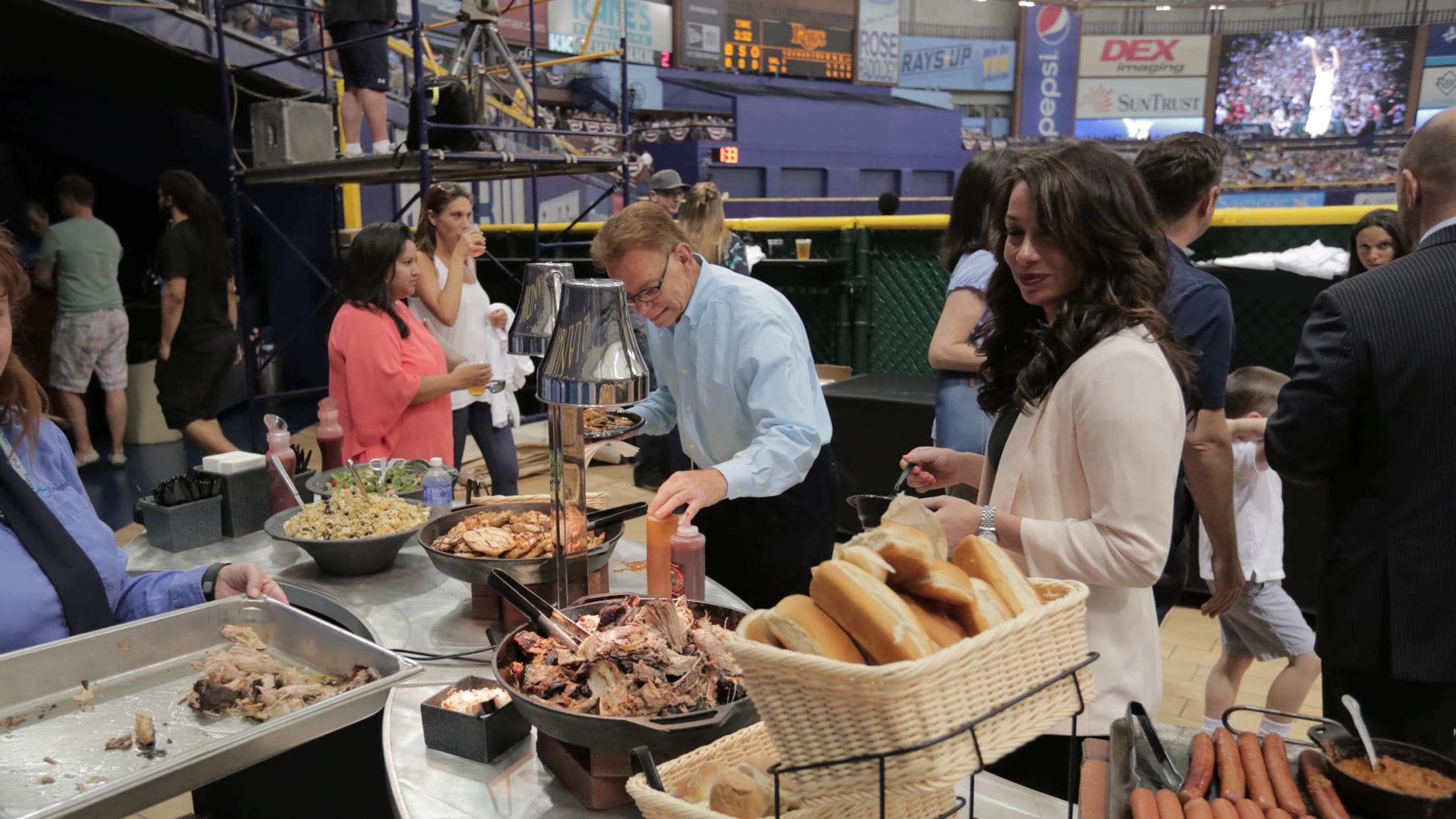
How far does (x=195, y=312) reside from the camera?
227 inches

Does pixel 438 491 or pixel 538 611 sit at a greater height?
pixel 538 611

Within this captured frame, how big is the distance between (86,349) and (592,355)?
6.54 meters

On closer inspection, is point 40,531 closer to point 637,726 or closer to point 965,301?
point 637,726

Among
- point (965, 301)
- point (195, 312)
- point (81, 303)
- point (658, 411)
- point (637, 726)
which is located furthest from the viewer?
point (81, 303)

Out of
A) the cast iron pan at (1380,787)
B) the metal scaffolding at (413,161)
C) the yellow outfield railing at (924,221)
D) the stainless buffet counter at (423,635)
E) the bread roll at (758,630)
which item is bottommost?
the stainless buffet counter at (423,635)

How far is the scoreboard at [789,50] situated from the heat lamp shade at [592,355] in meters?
21.2

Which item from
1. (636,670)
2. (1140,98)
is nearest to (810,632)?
(636,670)

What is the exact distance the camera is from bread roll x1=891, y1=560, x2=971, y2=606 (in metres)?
0.98

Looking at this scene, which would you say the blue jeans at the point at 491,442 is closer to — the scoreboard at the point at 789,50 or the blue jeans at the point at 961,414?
the blue jeans at the point at 961,414

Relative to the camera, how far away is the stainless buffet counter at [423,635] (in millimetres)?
1351

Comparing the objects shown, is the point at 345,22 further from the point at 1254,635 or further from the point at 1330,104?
the point at 1330,104

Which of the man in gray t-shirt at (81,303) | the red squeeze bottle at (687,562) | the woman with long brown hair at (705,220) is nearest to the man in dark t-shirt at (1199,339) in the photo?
the red squeeze bottle at (687,562)

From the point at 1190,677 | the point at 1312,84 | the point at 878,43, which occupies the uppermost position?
the point at 878,43

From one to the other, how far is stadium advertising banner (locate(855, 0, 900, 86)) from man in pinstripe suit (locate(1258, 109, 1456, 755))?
2323 centimetres
